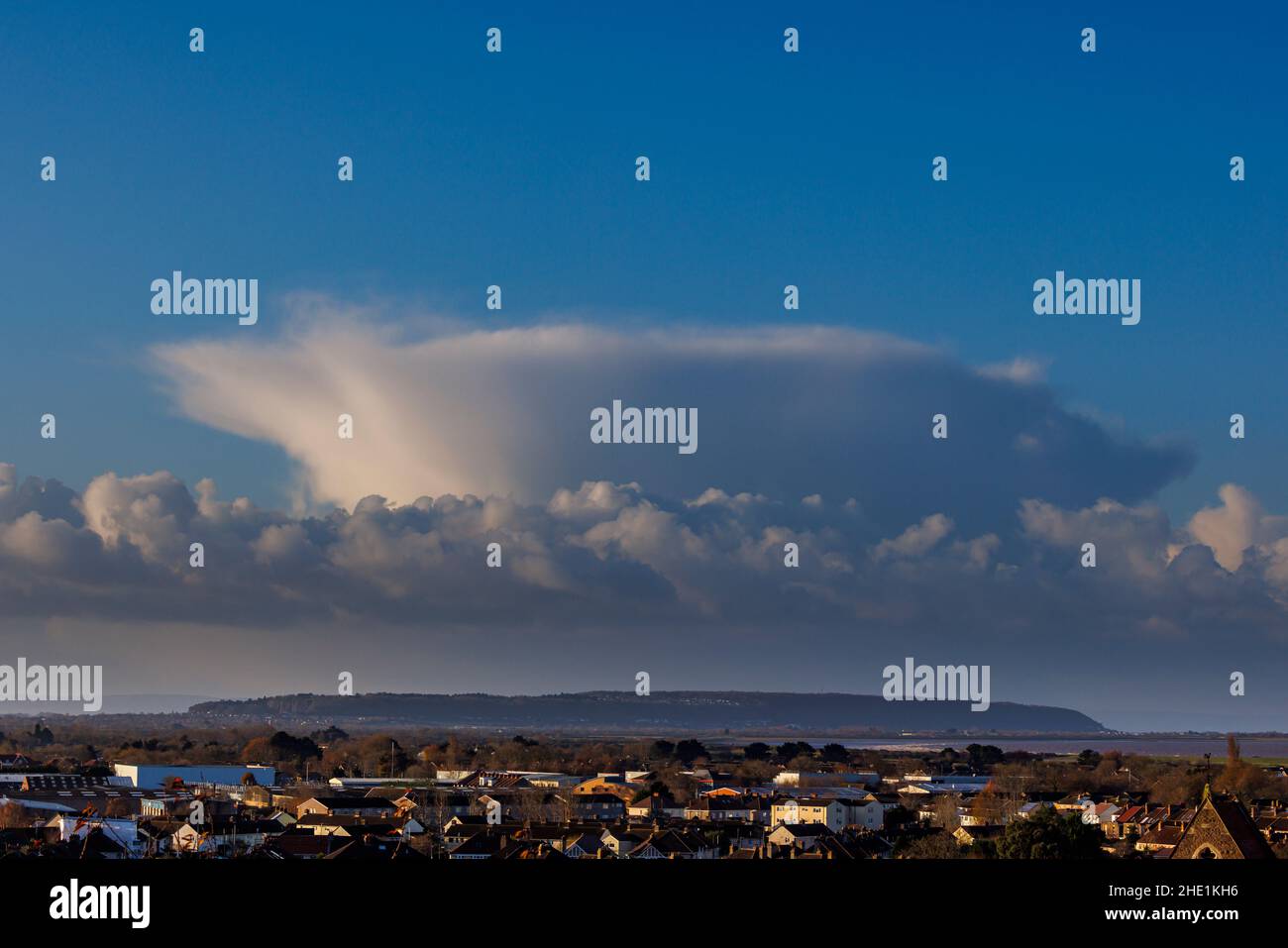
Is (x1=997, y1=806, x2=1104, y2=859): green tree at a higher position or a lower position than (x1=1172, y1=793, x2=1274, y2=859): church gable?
lower

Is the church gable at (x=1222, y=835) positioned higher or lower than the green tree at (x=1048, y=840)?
higher

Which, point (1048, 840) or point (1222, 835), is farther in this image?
point (1048, 840)

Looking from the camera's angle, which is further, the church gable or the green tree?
the green tree

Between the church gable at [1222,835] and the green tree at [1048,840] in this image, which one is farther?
the green tree at [1048,840]

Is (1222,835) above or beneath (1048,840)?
above
